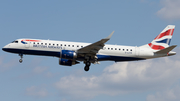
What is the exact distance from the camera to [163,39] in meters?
60.5

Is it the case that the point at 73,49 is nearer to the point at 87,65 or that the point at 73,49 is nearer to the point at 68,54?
the point at 68,54

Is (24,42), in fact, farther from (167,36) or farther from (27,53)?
(167,36)

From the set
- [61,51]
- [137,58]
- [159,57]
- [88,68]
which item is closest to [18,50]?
[61,51]

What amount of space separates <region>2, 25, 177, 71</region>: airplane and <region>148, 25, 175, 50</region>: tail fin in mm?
1216

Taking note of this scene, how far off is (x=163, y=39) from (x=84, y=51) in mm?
15401

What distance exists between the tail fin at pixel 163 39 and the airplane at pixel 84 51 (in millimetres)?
1216

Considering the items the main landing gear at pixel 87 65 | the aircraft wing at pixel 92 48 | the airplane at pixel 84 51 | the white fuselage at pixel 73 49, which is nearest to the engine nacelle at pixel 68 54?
the airplane at pixel 84 51

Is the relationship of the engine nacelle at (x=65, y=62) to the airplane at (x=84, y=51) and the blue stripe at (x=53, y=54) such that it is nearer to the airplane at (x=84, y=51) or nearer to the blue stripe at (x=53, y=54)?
the airplane at (x=84, y=51)

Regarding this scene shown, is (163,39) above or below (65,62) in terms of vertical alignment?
above

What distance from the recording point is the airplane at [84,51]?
54.1 meters

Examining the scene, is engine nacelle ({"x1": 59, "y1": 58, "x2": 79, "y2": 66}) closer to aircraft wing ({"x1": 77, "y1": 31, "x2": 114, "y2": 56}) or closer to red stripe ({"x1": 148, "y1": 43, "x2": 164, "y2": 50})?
aircraft wing ({"x1": 77, "y1": 31, "x2": 114, "y2": 56})

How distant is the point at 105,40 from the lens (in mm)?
51156

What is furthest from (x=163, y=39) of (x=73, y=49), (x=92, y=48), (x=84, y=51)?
(x=73, y=49)

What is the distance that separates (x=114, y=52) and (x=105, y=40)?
5.57 metres
